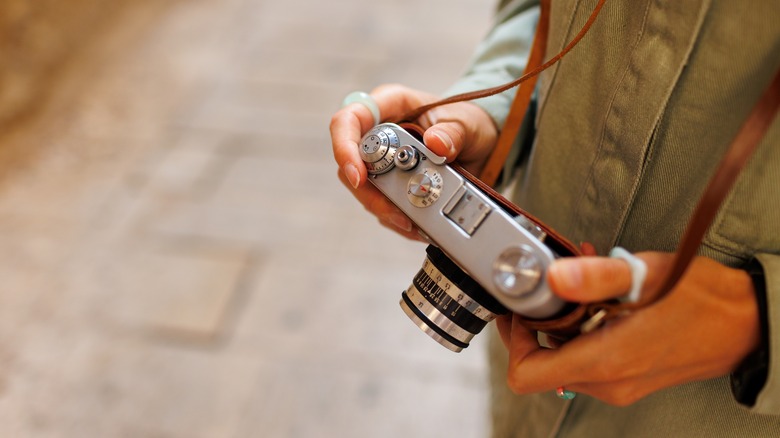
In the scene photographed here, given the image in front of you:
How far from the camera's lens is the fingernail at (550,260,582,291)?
37 cm

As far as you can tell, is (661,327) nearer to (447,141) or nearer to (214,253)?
(447,141)

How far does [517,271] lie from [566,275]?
42mm

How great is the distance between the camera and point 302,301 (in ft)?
4.31

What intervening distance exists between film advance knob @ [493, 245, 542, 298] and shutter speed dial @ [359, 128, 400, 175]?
0.42 feet

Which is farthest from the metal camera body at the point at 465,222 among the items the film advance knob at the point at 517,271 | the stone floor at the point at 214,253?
the stone floor at the point at 214,253

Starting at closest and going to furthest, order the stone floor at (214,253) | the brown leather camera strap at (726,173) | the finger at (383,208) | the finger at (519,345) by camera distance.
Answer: the brown leather camera strap at (726,173)
the finger at (519,345)
the finger at (383,208)
the stone floor at (214,253)

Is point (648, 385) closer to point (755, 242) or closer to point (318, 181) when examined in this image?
point (755, 242)

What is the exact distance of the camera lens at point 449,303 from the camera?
0.48m

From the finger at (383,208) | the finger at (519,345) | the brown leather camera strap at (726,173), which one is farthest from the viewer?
the finger at (383,208)

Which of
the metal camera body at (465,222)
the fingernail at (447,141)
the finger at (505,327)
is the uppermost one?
the fingernail at (447,141)

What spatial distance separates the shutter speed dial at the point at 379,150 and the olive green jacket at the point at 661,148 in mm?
139

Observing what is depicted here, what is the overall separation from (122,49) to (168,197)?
28.1 inches

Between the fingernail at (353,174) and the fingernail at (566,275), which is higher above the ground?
the fingernail at (566,275)

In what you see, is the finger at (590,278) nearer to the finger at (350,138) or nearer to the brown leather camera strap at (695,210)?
the brown leather camera strap at (695,210)
